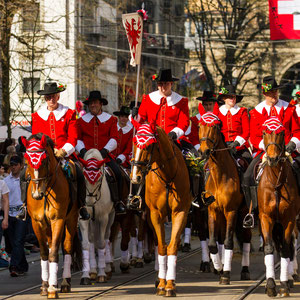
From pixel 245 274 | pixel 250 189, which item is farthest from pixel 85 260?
pixel 250 189

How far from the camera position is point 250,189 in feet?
43.9

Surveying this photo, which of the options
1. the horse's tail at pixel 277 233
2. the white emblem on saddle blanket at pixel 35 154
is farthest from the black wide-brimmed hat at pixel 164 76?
the horse's tail at pixel 277 233

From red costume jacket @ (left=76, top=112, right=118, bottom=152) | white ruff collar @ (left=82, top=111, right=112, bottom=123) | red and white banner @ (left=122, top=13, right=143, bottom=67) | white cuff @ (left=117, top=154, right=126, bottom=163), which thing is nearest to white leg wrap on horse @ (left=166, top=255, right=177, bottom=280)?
red costume jacket @ (left=76, top=112, right=118, bottom=152)

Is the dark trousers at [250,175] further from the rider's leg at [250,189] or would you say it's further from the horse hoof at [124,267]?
the horse hoof at [124,267]

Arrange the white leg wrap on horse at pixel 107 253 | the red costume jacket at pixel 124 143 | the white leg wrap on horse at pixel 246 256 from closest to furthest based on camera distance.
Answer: the white leg wrap on horse at pixel 246 256 → the white leg wrap on horse at pixel 107 253 → the red costume jacket at pixel 124 143

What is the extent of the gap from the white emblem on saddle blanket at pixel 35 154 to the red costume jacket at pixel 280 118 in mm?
3481

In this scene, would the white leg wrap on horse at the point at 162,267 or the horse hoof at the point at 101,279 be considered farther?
the horse hoof at the point at 101,279

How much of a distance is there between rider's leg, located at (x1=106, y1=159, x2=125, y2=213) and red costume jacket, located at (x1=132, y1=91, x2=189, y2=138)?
1.43 meters

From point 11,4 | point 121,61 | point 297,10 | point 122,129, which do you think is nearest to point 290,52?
point 121,61

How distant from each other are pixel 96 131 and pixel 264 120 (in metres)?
3.12

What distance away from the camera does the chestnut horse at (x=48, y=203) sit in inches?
467

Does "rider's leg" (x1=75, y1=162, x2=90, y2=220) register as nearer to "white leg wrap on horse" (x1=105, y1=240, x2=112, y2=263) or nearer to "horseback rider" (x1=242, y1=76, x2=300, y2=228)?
"white leg wrap on horse" (x1=105, y1=240, x2=112, y2=263)

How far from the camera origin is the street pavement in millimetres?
12398

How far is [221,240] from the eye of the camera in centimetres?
1481
